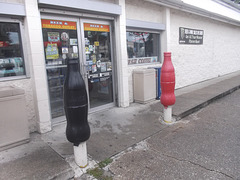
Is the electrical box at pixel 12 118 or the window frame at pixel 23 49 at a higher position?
the window frame at pixel 23 49

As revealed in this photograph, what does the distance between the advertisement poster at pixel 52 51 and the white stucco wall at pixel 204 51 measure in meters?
4.84

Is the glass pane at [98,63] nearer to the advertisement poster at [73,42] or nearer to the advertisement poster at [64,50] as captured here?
the advertisement poster at [73,42]

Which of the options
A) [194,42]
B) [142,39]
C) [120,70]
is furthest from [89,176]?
[194,42]

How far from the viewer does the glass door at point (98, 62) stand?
5172 millimetres

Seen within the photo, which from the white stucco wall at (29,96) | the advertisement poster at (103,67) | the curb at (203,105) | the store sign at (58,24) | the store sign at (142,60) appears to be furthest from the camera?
the store sign at (142,60)

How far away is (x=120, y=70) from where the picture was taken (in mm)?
5773

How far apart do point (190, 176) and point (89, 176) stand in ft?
4.67

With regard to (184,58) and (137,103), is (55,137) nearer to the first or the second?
(137,103)

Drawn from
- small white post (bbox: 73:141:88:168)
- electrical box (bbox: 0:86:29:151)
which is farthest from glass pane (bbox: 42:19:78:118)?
small white post (bbox: 73:141:88:168)

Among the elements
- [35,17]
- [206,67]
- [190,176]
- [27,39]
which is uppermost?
[35,17]

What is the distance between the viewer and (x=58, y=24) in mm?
4543

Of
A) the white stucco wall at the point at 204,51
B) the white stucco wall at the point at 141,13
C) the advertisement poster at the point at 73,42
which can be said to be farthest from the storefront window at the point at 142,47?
the advertisement poster at the point at 73,42

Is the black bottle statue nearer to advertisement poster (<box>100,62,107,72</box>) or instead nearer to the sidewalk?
the sidewalk

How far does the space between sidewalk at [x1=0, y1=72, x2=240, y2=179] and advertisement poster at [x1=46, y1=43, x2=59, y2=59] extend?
1.60 m
